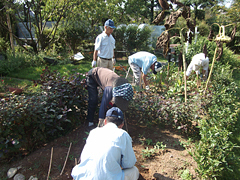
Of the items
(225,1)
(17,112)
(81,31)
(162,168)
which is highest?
(225,1)

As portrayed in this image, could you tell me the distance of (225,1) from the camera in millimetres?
19656

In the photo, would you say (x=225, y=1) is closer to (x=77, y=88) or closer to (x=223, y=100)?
(x=223, y=100)

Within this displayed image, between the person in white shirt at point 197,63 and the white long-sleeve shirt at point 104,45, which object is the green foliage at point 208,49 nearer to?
the person in white shirt at point 197,63

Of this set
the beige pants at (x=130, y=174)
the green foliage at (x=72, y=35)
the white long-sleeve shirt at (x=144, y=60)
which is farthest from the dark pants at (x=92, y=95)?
the green foliage at (x=72, y=35)

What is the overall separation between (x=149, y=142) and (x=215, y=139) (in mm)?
1018

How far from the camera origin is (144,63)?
452 centimetres

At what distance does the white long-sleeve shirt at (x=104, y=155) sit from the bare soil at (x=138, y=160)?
0.50m

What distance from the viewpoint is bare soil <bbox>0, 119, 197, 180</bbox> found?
2.46 meters

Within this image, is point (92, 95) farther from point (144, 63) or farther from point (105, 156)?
point (105, 156)

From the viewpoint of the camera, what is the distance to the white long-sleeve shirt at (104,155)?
1617 millimetres

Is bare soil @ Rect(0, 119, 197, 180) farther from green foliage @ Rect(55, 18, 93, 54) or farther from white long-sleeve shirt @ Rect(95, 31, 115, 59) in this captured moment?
green foliage @ Rect(55, 18, 93, 54)

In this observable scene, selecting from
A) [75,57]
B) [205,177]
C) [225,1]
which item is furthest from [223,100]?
[225,1]

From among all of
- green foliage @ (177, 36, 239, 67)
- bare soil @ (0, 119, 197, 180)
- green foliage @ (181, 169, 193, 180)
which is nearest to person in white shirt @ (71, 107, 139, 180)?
bare soil @ (0, 119, 197, 180)

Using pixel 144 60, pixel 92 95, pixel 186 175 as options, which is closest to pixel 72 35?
pixel 144 60
